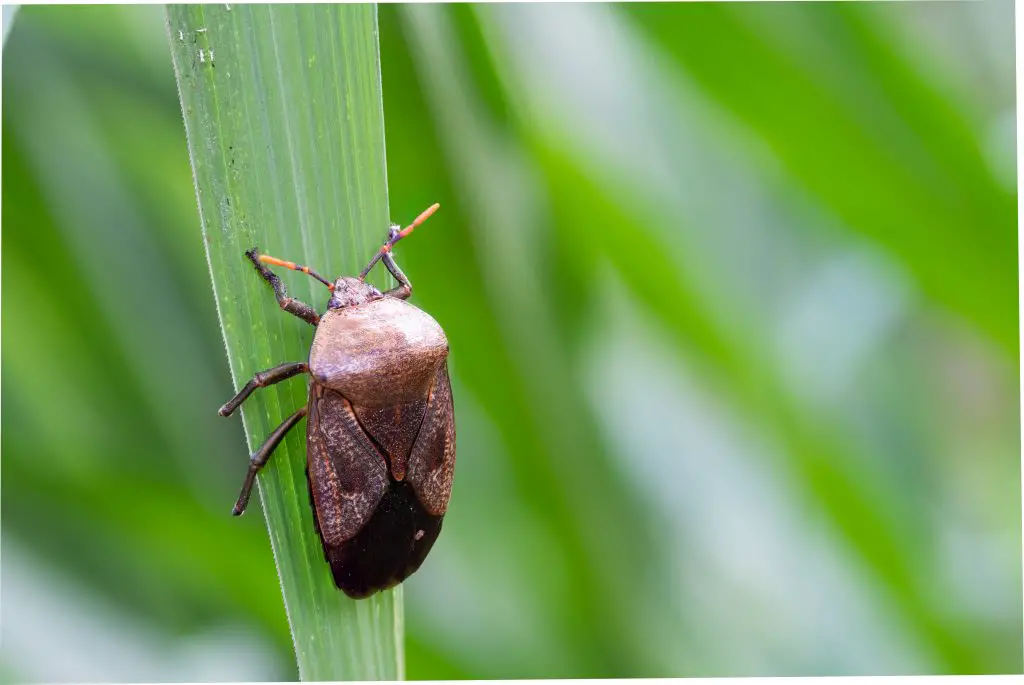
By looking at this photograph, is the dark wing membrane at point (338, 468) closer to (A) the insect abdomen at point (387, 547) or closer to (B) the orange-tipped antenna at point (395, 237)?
(A) the insect abdomen at point (387, 547)

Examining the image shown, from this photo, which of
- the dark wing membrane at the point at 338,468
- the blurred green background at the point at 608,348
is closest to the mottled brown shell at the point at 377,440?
the dark wing membrane at the point at 338,468

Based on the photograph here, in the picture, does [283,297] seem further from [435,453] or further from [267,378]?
[435,453]

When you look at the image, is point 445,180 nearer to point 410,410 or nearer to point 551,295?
point 551,295

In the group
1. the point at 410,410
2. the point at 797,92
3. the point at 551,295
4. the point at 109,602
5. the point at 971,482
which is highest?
the point at 797,92

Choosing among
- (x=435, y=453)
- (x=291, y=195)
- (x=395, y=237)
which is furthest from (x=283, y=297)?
(x=435, y=453)

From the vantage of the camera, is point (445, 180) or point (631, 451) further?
point (631, 451)

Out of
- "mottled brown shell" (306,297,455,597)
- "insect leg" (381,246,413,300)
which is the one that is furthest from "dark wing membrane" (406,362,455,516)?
"insect leg" (381,246,413,300)

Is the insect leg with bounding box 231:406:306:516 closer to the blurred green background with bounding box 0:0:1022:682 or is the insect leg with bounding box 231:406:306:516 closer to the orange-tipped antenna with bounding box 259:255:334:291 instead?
the orange-tipped antenna with bounding box 259:255:334:291

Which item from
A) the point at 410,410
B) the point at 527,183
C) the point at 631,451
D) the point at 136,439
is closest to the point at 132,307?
the point at 136,439
